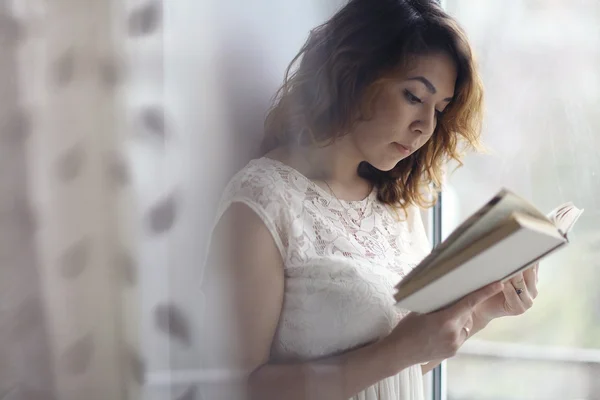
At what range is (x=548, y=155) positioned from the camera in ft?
3.31

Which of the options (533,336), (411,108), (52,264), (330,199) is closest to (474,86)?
(411,108)

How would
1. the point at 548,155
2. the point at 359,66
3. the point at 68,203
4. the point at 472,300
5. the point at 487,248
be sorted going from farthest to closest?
the point at 548,155 → the point at 359,66 → the point at 472,300 → the point at 487,248 → the point at 68,203

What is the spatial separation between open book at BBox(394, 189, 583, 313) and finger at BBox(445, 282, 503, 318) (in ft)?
0.10

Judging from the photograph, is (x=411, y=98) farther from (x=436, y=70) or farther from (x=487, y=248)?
(x=487, y=248)

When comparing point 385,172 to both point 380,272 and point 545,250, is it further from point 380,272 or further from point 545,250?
point 545,250

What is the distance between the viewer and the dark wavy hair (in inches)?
27.3

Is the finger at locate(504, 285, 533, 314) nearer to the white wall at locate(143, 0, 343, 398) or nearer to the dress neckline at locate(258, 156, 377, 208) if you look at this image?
the dress neckline at locate(258, 156, 377, 208)

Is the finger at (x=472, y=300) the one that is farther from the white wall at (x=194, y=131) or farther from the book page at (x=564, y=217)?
the white wall at (x=194, y=131)

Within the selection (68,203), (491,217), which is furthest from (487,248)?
(68,203)

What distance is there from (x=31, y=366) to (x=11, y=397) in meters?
0.02

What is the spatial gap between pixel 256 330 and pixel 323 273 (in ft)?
0.47

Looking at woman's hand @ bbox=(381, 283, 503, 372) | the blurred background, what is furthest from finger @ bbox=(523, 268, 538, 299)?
the blurred background

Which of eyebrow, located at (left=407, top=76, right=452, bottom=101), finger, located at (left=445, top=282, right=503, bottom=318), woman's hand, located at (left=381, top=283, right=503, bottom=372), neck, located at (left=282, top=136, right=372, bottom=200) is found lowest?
woman's hand, located at (left=381, top=283, right=503, bottom=372)

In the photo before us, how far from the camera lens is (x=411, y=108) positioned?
0.77 m
